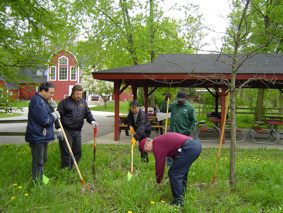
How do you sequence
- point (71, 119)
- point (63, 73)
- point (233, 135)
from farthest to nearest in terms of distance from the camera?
point (63, 73) < point (71, 119) < point (233, 135)

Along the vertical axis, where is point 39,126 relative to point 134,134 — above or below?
above

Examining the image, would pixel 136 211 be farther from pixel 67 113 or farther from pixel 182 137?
pixel 67 113

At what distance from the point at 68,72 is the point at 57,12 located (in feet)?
101

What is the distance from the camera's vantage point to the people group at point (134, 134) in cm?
342

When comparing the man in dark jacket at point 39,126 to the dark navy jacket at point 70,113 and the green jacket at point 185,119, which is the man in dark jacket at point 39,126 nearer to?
the dark navy jacket at point 70,113

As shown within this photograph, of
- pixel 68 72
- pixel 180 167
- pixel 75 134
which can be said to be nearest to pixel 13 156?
pixel 75 134

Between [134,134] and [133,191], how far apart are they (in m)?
1.91

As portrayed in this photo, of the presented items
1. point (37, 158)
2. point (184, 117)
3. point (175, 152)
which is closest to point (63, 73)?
point (184, 117)

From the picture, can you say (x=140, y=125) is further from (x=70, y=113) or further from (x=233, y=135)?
(x=233, y=135)

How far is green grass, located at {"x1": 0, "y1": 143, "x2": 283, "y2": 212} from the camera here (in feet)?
11.6

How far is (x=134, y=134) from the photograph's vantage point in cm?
554

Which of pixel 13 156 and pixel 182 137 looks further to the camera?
pixel 13 156

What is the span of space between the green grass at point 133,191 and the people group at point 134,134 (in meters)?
0.29

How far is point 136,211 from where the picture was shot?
3469 mm
